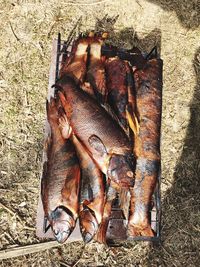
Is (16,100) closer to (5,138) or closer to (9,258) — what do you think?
(5,138)

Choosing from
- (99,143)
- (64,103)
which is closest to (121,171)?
(99,143)

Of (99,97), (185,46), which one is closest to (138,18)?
(185,46)

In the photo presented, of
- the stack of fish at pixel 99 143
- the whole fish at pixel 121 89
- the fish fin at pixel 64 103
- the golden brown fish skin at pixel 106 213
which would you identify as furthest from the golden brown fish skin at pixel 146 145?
the fish fin at pixel 64 103

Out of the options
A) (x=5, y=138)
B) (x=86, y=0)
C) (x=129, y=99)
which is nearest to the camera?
(x=129, y=99)

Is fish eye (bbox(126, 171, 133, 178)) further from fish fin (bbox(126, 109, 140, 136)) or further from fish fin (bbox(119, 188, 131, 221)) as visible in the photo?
fish fin (bbox(126, 109, 140, 136))

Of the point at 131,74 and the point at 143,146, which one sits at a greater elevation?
the point at 131,74

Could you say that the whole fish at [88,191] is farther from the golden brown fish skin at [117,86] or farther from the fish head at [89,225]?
the golden brown fish skin at [117,86]

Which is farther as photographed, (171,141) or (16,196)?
(171,141)
